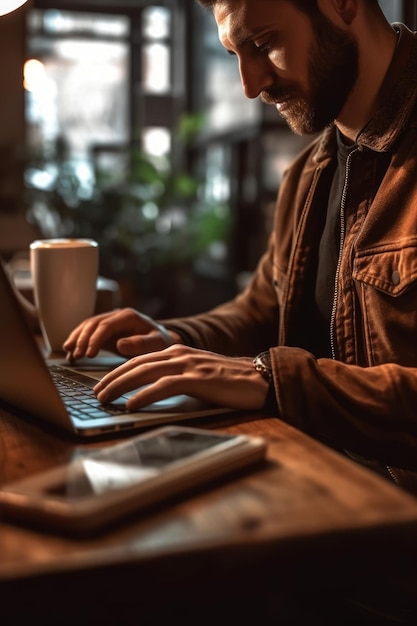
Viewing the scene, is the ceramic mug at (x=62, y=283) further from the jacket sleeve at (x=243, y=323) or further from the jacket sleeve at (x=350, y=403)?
the jacket sleeve at (x=350, y=403)

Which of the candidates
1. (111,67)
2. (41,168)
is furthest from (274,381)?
(111,67)

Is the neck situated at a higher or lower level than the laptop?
higher

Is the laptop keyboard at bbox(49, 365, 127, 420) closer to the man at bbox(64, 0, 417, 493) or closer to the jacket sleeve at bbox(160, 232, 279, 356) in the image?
the man at bbox(64, 0, 417, 493)

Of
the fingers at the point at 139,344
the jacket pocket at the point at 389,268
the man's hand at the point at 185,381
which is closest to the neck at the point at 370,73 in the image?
the jacket pocket at the point at 389,268

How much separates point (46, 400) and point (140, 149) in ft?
20.9

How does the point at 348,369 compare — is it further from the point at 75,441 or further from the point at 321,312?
the point at 321,312

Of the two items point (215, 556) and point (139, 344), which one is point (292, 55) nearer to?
point (139, 344)

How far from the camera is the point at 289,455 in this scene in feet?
2.30

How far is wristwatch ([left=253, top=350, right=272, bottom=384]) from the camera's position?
91cm

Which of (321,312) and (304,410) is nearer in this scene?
(304,410)

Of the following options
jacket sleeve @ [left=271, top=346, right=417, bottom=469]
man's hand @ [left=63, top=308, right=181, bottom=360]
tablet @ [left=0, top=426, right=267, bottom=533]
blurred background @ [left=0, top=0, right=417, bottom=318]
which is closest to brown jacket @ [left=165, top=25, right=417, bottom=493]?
jacket sleeve @ [left=271, top=346, right=417, bottom=469]

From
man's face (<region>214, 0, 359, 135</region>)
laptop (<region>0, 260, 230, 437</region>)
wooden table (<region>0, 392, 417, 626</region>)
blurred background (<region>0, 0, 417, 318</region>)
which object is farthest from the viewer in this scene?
blurred background (<region>0, 0, 417, 318</region>)

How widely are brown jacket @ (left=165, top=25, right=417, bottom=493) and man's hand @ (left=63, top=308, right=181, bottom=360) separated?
0.12 m

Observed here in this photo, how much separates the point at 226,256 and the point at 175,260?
66 centimetres
